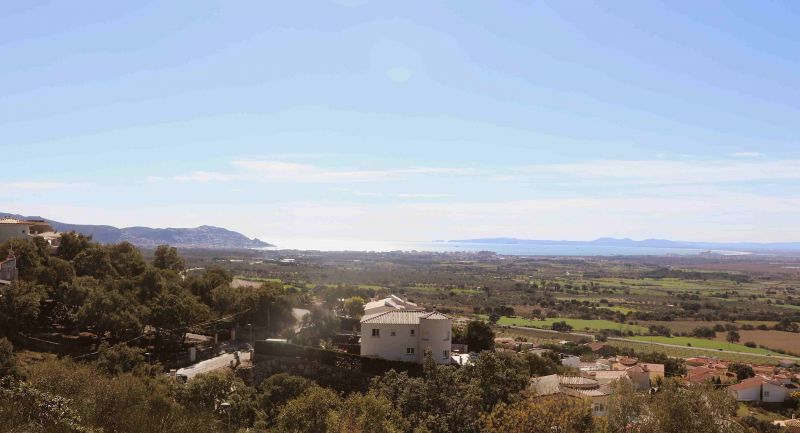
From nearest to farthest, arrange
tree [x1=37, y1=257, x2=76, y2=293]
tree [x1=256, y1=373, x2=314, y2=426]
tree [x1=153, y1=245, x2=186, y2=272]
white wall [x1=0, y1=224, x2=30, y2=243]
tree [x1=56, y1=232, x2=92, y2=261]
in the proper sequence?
tree [x1=256, y1=373, x2=314, y2=426], tree [x1=37, y1=257, x2=76, y2=293], tree [x1=56, y1=232, x2=92, y2=261], white wall [x1=0, y1=224, x2=30, y2=243], tree [x1=153, y1=245, x2=186, y2=272]

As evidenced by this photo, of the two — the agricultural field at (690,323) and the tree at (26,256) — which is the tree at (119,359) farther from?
the agricultural field at (690,323)

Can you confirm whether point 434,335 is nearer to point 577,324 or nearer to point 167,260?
point 167,260

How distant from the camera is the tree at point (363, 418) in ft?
63.1

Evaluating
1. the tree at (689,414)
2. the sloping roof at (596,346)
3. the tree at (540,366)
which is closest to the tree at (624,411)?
the tree at (689,414)

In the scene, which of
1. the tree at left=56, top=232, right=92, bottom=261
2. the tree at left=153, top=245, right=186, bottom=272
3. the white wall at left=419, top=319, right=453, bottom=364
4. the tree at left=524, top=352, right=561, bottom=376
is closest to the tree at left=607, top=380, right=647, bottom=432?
the white wall at left=419, top=319, right=453, bottom=364

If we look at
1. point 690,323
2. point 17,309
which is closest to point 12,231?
point 17,309

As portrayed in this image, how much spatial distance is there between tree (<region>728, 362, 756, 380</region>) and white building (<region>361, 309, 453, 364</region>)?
2462 centimetres

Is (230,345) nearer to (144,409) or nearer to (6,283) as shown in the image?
(6,283)

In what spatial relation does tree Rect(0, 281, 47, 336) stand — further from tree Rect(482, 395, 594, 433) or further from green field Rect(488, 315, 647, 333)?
green field Rect(488, 315, 647, 333)

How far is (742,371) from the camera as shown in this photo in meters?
42.9

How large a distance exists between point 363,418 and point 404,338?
38.6 feet

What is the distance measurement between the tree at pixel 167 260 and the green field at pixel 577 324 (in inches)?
1494

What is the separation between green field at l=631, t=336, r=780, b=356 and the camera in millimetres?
61431

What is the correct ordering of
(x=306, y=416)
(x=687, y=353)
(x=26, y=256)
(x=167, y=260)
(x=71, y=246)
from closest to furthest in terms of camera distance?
(x=306, y=416)
(x=26, y=256)
(x=71, y=246)
(x=167, y=260)
(x=687, y=353)
